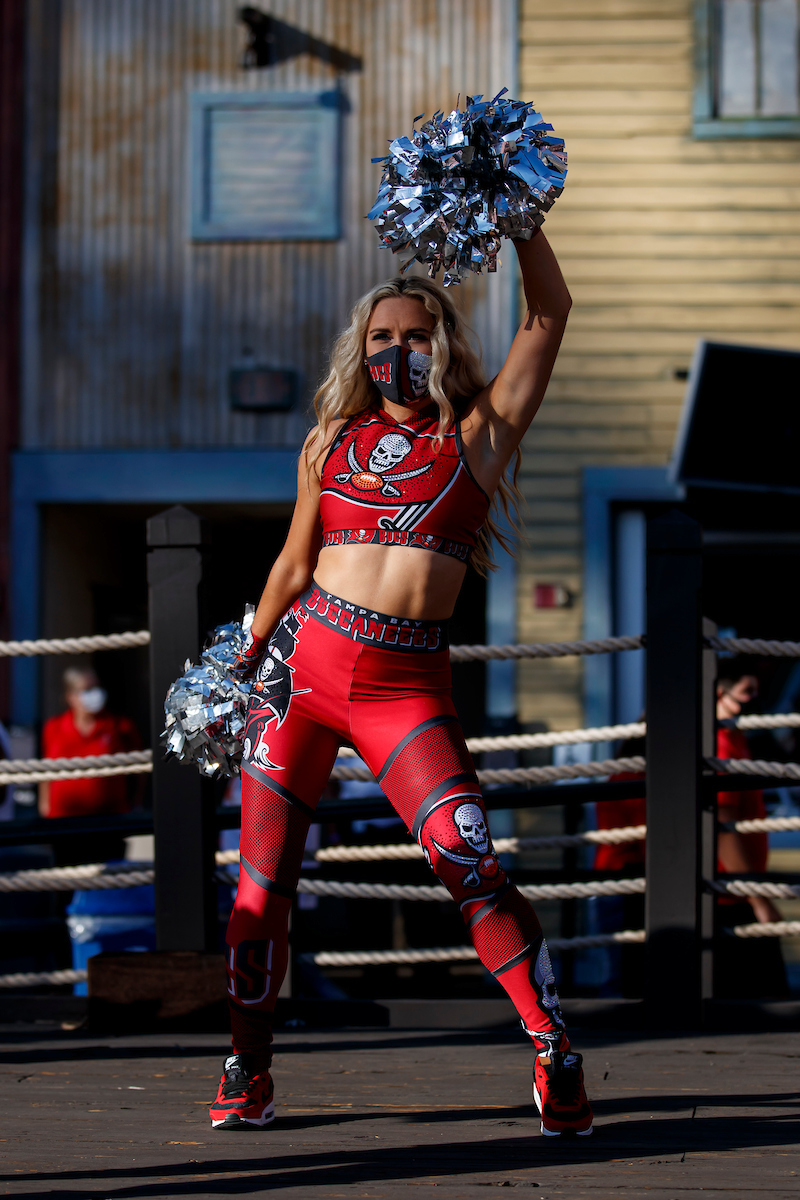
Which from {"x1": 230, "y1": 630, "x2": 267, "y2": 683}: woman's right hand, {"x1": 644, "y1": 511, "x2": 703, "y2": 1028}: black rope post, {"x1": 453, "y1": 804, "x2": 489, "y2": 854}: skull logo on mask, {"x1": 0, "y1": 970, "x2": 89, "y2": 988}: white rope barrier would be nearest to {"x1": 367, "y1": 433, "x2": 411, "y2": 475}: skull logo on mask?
{"x1": 230, "y1": 630, "x2": 267, "y2": 683}: woman's right hand

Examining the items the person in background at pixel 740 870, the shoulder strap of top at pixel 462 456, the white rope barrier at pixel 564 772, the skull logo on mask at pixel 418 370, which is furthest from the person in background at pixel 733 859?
the skull logo on mask at pixel 418 370

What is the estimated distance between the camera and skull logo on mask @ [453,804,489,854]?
2471mm

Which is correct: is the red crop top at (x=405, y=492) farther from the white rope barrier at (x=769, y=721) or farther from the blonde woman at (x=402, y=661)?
the white rope barrier at (x=769, y=721)

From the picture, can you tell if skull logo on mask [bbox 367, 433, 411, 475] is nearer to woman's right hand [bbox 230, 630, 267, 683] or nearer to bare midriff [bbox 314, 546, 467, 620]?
bare midriff [bbox 314, 546, 467, 620]

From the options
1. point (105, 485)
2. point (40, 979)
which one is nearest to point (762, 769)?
point (40, 979)

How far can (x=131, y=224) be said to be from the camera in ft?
28.4

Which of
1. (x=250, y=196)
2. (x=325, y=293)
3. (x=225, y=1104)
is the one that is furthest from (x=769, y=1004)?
(x=250, y=196)

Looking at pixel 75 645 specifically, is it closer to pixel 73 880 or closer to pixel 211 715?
pixel 73 880

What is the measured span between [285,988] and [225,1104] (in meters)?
1.25

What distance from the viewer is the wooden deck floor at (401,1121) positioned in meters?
2.25

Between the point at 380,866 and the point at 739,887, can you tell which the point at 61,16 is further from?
the point at 739,887

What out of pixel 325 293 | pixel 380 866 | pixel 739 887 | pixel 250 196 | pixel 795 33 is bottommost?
pixel 380 866

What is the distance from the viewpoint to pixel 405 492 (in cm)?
258

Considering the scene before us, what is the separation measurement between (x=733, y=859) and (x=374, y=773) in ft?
9.50
